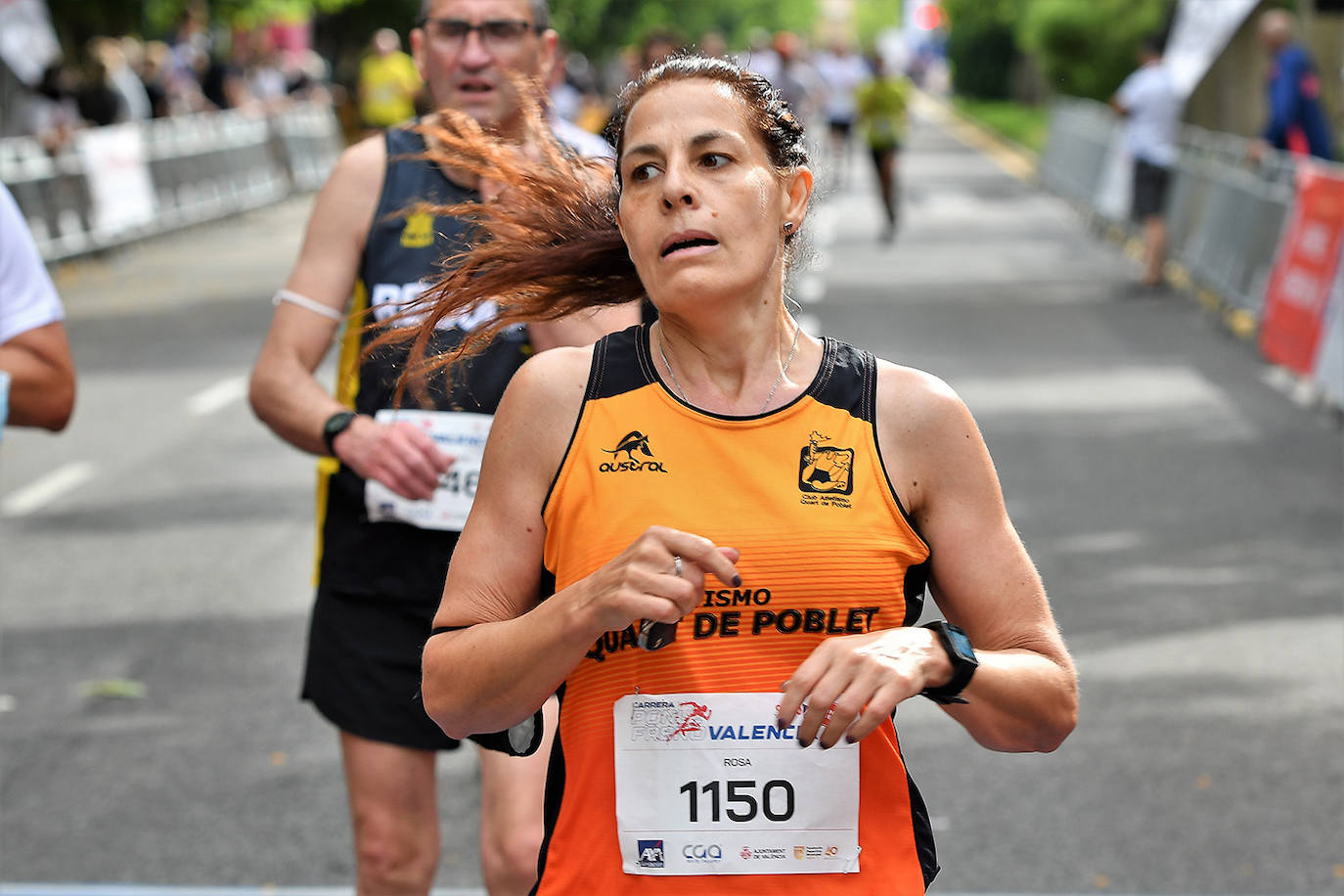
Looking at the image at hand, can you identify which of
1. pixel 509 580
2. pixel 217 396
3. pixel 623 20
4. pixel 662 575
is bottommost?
pixel 623 20

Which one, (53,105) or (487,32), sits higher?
(487,32)

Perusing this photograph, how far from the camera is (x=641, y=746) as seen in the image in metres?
2.39

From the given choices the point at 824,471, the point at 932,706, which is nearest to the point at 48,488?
the point at 932,706

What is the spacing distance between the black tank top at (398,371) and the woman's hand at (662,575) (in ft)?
4.72

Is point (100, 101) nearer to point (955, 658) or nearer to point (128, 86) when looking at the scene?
point (128, 86)

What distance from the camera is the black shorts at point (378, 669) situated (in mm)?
3668

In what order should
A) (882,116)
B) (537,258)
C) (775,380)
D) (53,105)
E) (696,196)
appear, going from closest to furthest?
(696,196) → (775,380) → (537,258) → (882,116) → (53,105)

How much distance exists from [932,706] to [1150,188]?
1152cm

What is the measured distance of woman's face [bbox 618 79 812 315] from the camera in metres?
2.36

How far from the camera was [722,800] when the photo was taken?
7.87 ft

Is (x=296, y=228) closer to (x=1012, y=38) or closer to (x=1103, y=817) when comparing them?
(x=1103, y=817)

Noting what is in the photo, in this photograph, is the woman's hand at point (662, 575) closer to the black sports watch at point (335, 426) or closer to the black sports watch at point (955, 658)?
the black sports watch at point (955, 658)

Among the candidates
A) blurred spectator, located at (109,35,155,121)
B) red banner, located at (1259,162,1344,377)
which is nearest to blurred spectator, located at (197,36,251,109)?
blurred spectator, located at (109,35,155,121)

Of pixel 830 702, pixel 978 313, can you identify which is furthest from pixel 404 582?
pixel 978 313
